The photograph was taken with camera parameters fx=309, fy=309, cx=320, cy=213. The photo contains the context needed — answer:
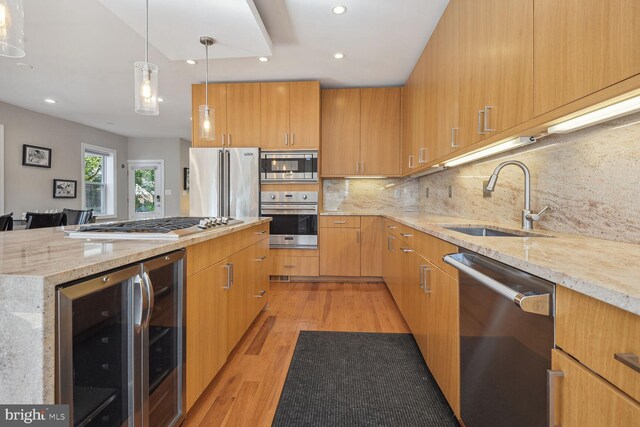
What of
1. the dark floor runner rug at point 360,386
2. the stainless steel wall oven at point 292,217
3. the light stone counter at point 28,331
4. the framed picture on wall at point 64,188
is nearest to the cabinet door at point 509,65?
the dark floor runner rug at point 360,386

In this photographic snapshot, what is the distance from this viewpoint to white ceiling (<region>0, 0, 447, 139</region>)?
2302mm

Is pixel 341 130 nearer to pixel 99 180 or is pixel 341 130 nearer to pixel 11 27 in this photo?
pixel 11 27

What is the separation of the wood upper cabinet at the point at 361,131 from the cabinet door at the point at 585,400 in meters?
3.47

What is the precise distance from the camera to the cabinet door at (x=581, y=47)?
34.2 inches

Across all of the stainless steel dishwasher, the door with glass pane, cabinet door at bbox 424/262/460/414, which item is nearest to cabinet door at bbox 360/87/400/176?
cabinet door at bbox 424/262/460/414

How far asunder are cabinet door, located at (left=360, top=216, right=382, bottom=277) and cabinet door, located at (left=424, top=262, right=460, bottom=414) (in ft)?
6.57

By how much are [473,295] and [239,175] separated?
3129 mm

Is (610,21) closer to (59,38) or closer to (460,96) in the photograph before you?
(460,96)

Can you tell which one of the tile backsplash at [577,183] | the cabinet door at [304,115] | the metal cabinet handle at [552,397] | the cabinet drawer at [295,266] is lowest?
the cabinet drawer at [295,266]

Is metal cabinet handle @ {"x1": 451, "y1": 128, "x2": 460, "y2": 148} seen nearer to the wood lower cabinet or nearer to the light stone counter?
the wood lower cabinet

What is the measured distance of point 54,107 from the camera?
198 inches

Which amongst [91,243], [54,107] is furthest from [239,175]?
[54,107]

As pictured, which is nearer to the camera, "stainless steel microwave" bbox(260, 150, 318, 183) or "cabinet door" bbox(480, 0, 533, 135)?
"cabinet door" bbox(480, 0, 533, 135)

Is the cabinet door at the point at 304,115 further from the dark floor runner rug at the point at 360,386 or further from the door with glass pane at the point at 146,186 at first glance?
the door with glass pane at the point at 146,186
